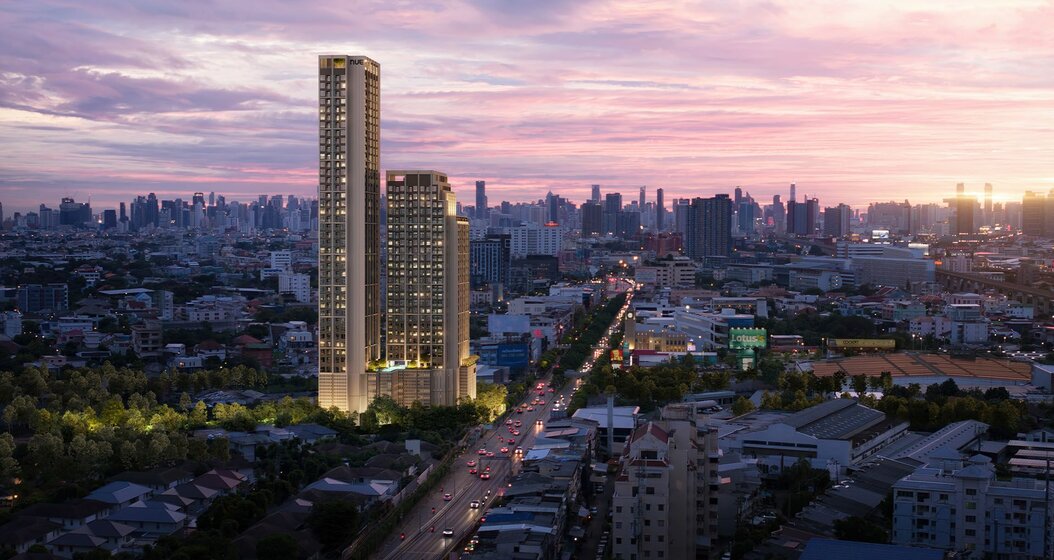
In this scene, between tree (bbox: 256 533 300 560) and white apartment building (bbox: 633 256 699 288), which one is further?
white apartment building (bbox: 633 256 699 288)

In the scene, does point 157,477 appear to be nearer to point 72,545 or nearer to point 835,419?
point 72,545

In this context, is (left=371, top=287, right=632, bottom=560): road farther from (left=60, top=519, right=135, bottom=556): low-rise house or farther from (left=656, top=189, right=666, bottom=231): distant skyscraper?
(left=656, top=189, right=666, bottom=231): distant skyscraper

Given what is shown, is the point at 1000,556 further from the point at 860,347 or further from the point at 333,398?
the point at 860,347

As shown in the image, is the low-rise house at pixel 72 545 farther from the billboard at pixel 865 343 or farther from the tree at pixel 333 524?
the billboard at pixel 865 343

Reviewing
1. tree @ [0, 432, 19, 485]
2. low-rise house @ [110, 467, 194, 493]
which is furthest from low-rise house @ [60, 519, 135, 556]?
tree @ [0, 432, 19, 485]

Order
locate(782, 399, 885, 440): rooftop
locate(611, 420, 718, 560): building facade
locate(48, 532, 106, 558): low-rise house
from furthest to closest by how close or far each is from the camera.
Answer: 1. locate(782, 399, 885, 440): rooftop
2. locate(48, 532, 106, 558): low-rise house
3. locate(611, 420, 718, 560): building facade

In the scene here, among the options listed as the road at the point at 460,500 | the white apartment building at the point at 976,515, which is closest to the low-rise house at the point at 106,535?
the road at the point at 460,500
